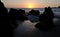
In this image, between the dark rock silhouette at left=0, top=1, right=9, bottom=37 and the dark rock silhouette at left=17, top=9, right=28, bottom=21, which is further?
the dark rock silhouette at left=17, top=9, right=28, bottom=21

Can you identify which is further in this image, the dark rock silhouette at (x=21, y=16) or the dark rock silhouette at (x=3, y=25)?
the dark rock silhouette at (x=21, y=16)

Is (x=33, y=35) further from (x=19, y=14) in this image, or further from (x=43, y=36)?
(x=19, y=14)

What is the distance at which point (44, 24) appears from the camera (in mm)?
8289

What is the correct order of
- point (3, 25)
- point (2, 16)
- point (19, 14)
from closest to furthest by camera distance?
point (3, 25), point (2, 16), point (19, 14)

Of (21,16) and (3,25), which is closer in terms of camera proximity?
(3,25)

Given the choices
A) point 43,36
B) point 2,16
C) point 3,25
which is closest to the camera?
point 43,36

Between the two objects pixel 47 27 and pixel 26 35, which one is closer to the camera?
pixel 26 35

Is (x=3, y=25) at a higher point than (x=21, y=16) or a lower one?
higher

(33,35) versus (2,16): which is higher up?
(2,16)

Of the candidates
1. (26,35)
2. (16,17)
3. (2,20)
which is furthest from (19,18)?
(26,35)

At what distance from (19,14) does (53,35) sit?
4755 mm

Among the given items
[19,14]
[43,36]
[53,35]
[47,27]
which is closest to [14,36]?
[43,36]

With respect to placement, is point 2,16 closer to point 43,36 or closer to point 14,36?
point 14,36

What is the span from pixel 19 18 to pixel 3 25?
12.6 feet
